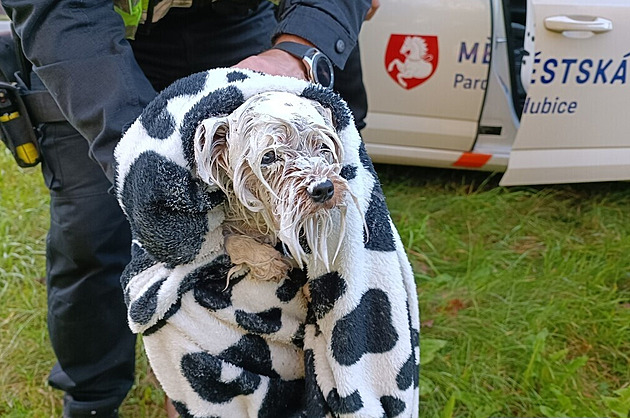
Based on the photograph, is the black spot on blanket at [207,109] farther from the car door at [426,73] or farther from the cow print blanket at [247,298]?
the car door at [426,73]

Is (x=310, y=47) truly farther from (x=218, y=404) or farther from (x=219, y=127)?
(x=218, y=404)

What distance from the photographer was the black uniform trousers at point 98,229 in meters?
1.79

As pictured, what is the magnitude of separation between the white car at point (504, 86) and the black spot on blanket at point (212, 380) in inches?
83.3

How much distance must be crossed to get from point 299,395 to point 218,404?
0.19m

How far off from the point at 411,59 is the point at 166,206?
2291 millimetres

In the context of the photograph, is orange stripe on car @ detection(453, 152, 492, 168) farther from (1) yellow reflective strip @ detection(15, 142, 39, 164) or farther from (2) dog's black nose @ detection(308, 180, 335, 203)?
(2) dog's black nose @ detection(308, 180, 335, 203)

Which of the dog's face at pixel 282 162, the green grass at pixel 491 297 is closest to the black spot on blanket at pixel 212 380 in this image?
the dog's face at pixel 282 162

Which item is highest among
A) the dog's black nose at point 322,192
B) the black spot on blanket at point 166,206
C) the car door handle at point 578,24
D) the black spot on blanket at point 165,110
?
the black spot on blanket at point 165,110

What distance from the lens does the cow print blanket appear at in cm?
121

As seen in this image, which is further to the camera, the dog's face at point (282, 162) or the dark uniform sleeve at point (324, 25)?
the dark uniform sleeve at point (324, 25)

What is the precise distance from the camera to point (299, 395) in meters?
1.53

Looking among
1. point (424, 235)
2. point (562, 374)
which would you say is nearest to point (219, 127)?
point (562, 374)

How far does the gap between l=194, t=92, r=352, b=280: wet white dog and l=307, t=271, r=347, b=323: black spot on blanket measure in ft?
0.29

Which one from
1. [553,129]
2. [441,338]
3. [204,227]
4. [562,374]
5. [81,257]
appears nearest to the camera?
[204,227]
